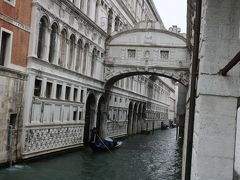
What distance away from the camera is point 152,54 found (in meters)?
19.1

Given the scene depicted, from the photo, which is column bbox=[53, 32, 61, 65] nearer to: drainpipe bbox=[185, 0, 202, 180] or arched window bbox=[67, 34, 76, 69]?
arched window bbox=[67, 34, 76, 69]

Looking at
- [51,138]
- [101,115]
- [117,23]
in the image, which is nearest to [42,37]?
[51,138]

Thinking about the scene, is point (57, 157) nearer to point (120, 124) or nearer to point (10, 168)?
point (10, 168)

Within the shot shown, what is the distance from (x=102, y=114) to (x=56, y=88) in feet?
22.6

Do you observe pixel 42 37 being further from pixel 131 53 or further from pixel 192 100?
pixel 192 100

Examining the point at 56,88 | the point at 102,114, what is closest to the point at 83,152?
the point at 56,88

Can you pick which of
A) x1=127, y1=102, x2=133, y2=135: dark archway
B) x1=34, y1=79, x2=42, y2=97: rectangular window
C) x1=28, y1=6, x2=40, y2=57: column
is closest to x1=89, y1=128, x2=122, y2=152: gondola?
x1=34, y1=79, x2=42, y2=97: rectangular window

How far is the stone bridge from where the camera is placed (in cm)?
1897

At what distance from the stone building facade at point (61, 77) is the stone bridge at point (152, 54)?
1.09 metres

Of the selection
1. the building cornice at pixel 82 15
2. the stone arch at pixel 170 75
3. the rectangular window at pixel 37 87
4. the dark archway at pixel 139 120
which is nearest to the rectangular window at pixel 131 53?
the stone arch at pixel 170 75

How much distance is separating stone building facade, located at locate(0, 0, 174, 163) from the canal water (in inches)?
24.6

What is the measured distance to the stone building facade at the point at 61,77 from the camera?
1141cm

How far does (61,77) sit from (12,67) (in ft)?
11.7

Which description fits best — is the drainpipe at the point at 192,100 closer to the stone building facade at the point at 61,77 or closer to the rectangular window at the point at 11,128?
the stone building facade at the point at 61,77
